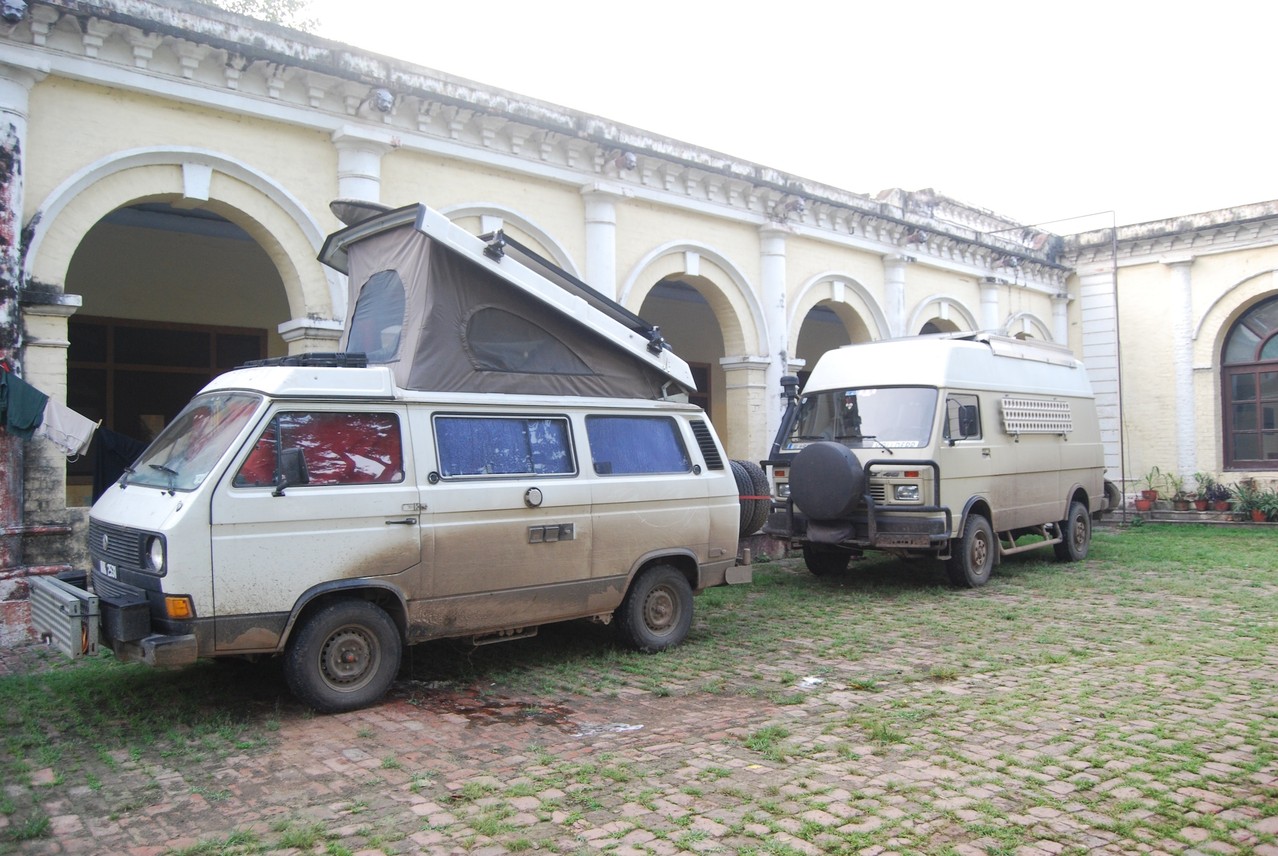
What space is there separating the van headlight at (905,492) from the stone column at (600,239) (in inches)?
183

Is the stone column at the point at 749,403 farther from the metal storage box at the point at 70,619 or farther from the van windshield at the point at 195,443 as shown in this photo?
the metal storage box at the point at 70,619

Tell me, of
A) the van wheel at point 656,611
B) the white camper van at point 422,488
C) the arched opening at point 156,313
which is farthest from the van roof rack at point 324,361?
the arched opening at point 156,313

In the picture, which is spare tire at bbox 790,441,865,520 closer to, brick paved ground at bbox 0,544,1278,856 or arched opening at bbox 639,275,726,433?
brick paved ground at bbox 0,544,1278,856

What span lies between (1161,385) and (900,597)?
1360 centimetres

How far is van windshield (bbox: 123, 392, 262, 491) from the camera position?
561 centimetres

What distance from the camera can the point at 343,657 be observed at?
5.80 m

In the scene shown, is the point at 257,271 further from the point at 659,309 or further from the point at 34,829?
the point at 34,829

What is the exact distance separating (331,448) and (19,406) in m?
3.84

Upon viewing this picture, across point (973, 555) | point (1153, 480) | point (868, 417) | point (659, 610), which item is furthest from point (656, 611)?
point (1153, 480)

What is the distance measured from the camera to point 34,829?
4.04 metres

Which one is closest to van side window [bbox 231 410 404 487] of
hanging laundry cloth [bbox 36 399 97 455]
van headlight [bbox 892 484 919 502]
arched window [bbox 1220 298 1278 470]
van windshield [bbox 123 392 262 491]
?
van windshield [bbox 123 392 262 491]

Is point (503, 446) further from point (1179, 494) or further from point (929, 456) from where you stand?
point (1179, 494)

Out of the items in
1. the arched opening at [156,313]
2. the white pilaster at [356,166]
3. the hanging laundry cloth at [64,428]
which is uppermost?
the white pilaster at [356,166]

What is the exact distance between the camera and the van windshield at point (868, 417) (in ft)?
33.6
